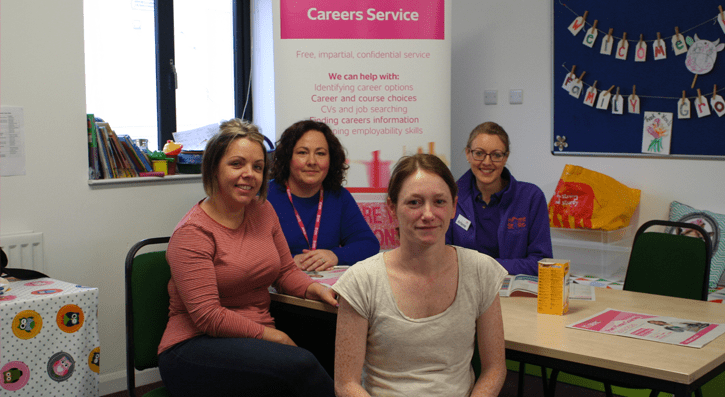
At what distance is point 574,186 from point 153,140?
2550mm

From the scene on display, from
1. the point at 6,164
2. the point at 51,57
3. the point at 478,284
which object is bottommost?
the point at 478,284

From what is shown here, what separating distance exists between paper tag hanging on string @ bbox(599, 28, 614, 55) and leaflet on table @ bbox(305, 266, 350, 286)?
2.49m

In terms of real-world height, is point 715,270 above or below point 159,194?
below

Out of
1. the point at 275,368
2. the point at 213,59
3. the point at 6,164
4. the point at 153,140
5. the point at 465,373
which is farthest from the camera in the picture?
the point at 213,59

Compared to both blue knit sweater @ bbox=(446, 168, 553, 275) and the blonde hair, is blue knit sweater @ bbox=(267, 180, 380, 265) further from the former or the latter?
the blonde hair

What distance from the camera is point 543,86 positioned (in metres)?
4.28

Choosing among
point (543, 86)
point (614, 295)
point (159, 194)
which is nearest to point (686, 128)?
point (543, 86)

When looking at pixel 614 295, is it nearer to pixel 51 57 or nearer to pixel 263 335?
pixel 263 335

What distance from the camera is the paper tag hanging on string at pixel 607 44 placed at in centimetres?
392

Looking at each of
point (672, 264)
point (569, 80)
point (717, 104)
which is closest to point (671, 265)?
point (672, 264)

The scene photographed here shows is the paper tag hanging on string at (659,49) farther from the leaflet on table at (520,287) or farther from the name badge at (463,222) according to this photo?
the leaflet on table at (520,287)

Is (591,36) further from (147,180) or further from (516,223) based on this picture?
(147,180)

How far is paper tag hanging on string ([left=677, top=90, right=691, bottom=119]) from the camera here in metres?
3.62

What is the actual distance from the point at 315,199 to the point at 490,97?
2348 mm
